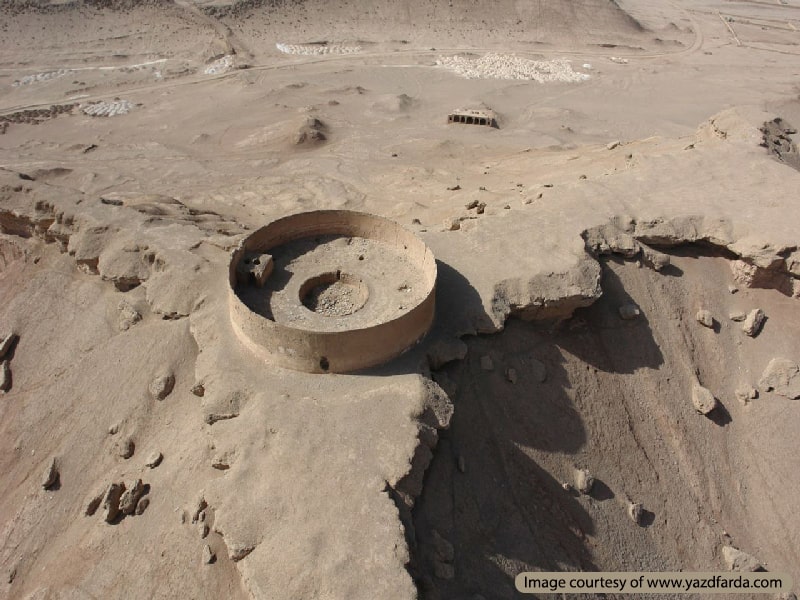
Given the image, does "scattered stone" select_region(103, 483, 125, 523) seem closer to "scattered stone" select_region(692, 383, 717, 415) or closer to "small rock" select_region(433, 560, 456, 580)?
"small rock" select_region(433, 560, 456, 580)

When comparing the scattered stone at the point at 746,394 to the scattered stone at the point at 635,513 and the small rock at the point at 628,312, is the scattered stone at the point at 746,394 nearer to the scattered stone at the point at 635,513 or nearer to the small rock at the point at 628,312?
the small rock at the point at 628,312

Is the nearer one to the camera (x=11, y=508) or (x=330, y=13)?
(x=11, y=508)

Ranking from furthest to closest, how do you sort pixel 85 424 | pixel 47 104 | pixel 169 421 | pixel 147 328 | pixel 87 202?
pixel 47 104
pixel 87 202
pixel 147 328
pixel 85 424
pixel 169 421

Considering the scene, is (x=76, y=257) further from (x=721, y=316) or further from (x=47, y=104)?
(x=47, y=104)

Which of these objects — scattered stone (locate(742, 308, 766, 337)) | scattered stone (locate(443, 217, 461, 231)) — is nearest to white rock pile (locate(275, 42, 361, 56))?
scattered stone (locate(443, 217, 461, 231))

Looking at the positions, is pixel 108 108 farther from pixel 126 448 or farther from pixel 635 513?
pixel 635 513

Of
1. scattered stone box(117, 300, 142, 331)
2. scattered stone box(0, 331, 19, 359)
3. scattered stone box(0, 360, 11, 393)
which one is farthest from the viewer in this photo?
scattered stone box(0, 331, 19, 359)

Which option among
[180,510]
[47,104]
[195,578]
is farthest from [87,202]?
[47,104]
